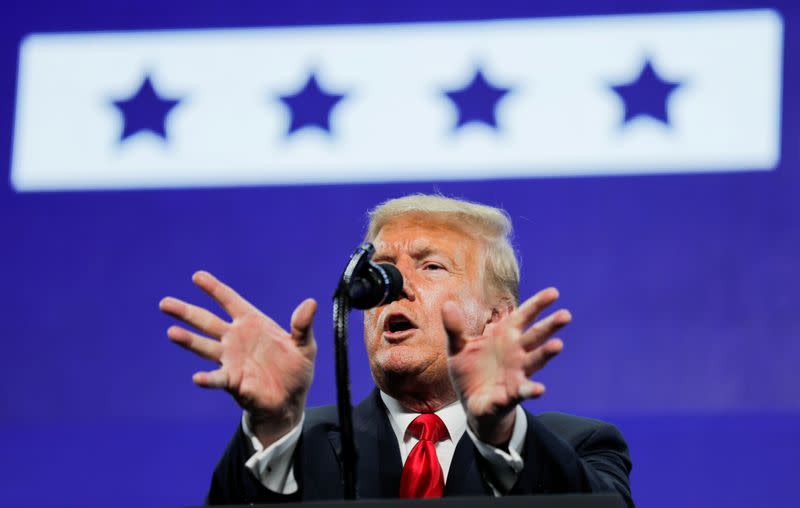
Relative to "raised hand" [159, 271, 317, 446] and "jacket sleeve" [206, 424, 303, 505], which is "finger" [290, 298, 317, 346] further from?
"jacket sleeve" [206, 424, 303, 505]

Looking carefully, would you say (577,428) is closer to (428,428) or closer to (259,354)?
(428,428)

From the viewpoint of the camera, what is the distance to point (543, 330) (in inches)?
64.7

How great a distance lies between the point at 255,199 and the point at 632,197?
0.96 metres

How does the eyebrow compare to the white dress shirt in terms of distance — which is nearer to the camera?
the white dress shirt

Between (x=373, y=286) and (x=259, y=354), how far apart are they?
230 millimetres

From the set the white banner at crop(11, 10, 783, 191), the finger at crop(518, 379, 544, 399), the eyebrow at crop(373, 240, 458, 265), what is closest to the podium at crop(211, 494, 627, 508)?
the finger at crop(518, 379, 544, 399)

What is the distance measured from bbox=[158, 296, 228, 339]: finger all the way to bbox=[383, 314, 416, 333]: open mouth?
1.90 ft

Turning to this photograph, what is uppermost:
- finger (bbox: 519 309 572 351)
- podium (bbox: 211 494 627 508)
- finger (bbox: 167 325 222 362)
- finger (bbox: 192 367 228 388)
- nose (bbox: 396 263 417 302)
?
nose (bbox: 396 263 417 302)

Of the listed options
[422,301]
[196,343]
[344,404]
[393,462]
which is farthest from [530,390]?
[422,301]

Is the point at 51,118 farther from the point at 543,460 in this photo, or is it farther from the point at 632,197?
the point at 543,460

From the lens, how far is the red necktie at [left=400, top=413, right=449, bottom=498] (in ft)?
6.96

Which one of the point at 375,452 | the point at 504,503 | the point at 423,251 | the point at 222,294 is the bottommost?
the point at 504,503

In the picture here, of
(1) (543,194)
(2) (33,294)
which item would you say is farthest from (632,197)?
(2) (33,294)

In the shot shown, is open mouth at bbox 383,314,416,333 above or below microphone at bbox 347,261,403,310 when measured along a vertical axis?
above
